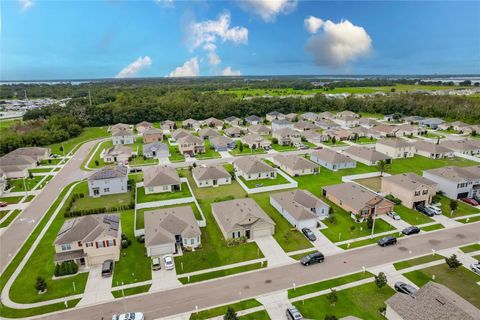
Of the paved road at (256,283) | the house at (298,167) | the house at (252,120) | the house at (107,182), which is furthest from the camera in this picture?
the house at (252,120)

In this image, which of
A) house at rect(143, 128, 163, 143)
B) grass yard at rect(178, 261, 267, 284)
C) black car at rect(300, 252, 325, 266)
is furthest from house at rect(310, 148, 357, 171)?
house at rect(143, 128, 163, 143)

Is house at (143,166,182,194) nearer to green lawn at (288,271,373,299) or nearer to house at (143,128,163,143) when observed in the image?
green lawn at (288,271,373,299)

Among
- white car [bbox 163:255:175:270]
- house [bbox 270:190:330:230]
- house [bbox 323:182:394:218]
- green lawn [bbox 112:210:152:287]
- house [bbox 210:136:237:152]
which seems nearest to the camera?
green lawn [bbox 112:210:152:287]

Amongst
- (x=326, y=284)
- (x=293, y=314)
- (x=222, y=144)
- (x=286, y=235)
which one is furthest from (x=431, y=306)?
(x=222, y=144)

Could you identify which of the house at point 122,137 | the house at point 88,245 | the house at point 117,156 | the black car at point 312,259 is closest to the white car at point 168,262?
the house at point 88,245

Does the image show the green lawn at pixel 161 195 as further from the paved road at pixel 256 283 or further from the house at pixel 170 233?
the paved road at pixel 256 283

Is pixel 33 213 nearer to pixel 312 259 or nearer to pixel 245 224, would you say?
pixel 245 224
